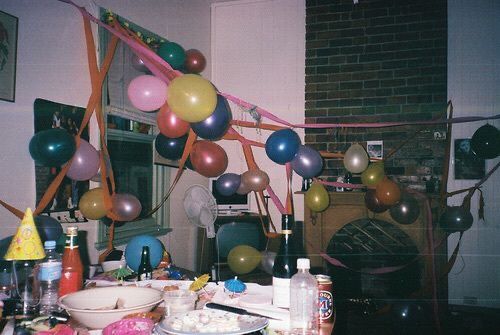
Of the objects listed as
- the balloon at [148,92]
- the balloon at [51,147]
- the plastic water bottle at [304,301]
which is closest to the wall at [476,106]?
the balloon at [148,92]

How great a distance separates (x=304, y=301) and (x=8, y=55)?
2.52 metres

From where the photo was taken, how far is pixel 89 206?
2.61 metres

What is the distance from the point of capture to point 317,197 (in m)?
3.72

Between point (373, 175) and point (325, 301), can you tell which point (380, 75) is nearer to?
point (373, 175)

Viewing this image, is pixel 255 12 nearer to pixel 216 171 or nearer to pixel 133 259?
pixel 216 171

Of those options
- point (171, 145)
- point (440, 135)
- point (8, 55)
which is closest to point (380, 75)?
point (440, 135)

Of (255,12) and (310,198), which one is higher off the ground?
(255,12)

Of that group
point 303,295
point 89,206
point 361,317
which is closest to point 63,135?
point 89,206

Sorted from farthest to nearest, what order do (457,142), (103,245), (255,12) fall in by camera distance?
(255,12), (457,142), (103,245)

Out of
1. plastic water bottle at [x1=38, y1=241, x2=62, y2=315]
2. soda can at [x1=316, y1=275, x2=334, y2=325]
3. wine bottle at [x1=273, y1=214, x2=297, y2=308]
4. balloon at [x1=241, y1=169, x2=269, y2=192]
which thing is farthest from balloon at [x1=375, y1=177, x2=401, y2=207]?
plastic water bottle at [x1=38, y1=241, x2=62, y2=315]

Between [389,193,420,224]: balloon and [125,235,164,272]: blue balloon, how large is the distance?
2.48m

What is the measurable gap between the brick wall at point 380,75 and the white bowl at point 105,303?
3.57 m

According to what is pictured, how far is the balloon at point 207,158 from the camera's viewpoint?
10.5 ft

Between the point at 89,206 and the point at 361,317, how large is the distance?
8.40 ft
